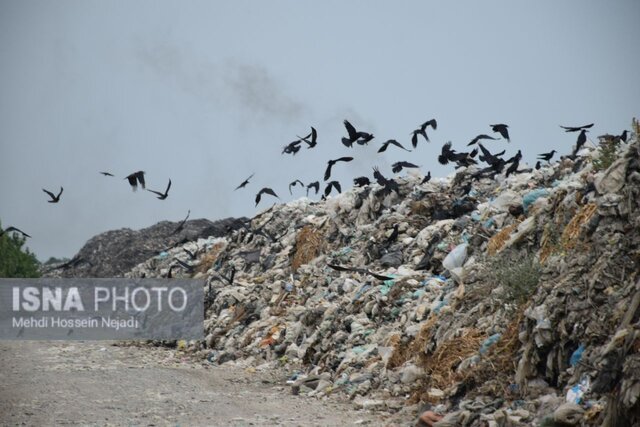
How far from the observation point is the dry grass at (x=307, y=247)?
44.2 feet

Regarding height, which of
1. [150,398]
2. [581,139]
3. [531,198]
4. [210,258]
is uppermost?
[581,139]

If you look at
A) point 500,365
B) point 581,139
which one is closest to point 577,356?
point 500,365

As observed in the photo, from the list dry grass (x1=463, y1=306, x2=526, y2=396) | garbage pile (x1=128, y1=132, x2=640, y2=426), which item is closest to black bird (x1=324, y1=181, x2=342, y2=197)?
garbage pile (x1=128, y1=132, x2=640, y2=426)

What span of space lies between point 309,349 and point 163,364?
2.62 m

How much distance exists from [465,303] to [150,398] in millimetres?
3033

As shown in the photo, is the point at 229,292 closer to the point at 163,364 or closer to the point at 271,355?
the point at 163,364

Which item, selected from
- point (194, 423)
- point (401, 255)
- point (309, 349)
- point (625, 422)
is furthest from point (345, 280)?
point (625, 422)

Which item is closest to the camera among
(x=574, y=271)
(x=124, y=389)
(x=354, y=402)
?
(x=574, y=271)

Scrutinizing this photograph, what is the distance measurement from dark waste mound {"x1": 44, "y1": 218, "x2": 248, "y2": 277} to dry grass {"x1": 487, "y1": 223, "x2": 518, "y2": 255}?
1637cm

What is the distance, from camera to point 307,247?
13.6 m

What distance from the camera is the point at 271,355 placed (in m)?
10.4

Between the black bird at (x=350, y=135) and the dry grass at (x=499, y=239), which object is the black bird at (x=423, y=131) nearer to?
the black bird at (x=350, y=135)

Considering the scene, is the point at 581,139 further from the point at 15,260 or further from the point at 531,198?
the point at 15,260

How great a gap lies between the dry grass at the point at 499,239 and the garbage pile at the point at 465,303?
17 mm
